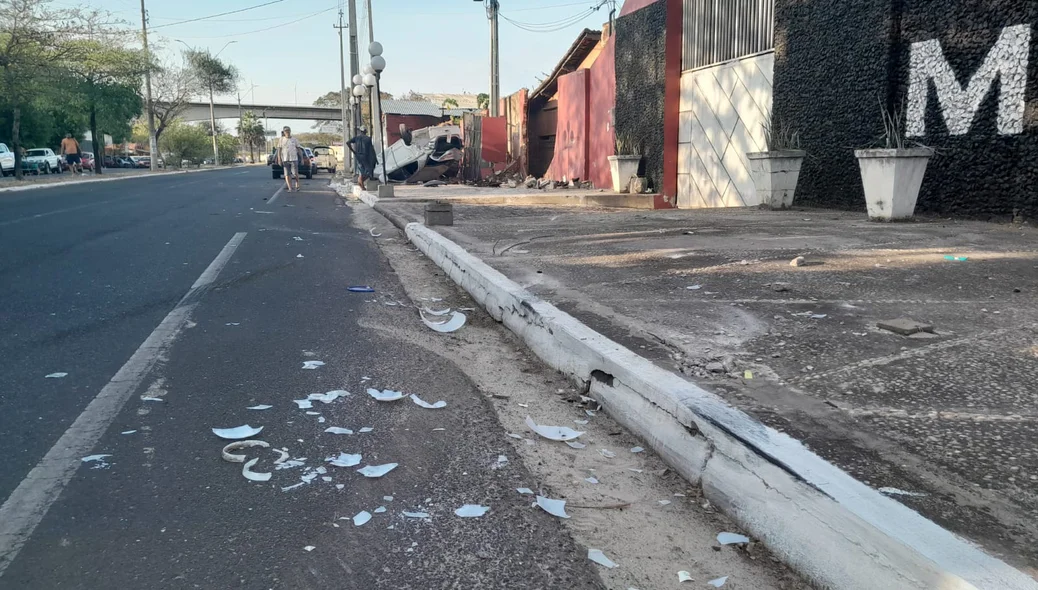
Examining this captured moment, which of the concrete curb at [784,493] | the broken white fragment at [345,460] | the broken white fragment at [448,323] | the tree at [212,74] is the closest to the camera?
the concrete curb at [784,493]

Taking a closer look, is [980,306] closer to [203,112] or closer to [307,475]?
[307,475]

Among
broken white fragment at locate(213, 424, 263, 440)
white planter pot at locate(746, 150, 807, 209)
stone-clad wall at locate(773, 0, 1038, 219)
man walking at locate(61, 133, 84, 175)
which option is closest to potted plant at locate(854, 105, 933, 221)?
stone-clad wall at locate(773, 0, 1038, 219)

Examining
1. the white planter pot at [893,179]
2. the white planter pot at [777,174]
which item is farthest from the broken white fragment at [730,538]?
the white planter pot at [777,174]

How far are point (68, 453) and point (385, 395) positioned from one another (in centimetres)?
140

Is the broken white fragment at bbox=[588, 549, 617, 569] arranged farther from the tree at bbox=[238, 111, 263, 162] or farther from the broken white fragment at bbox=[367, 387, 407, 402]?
the tree at bbox=[238, 111, 263, 162]

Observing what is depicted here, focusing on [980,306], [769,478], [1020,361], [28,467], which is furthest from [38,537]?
[980,306]

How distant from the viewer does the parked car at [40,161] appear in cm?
4084

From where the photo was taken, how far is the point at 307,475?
294 cm

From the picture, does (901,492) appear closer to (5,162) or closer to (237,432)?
(237,432)

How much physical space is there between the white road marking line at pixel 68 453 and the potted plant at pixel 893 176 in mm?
7531

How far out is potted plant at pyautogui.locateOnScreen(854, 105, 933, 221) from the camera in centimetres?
850

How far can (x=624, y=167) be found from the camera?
1546cm

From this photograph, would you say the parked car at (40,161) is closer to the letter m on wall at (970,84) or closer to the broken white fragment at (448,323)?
the broken white fragment at (448,323)

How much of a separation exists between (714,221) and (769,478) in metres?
8.27
